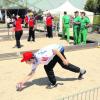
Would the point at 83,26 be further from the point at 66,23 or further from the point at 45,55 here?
the point at 45,55

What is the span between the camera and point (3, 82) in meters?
8.61

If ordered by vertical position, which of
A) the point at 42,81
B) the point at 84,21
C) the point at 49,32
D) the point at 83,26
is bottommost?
the point at 42,81

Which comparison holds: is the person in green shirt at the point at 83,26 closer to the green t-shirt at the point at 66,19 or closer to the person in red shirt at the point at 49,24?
the green t-shirt at the point at 66,19

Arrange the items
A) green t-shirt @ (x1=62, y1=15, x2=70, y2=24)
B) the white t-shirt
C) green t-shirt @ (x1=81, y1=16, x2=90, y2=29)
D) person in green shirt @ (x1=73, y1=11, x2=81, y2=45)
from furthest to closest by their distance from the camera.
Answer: green t-shirt @ (x1=62, y1=15, x2=70, y2=24), person in green shirt @ (x1=73, y1=11, x2=81, y2=45), green t-shirt @ (x1=81, y1=16, x2=90, y2=29), the white t-shirt

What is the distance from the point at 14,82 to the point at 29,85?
0.52 metres

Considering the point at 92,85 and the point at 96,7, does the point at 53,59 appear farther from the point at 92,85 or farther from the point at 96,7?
the point at 96,7

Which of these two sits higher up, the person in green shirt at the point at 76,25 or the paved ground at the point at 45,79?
the person in green shirt at the point at 76,25

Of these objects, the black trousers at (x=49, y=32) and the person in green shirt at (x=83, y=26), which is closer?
the person in green shirt at (x=83, y=26)

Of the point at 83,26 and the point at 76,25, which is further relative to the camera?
the point at 76,25

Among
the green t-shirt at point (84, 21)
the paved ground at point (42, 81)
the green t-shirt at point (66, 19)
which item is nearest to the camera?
the paved ground at point (42, 81)

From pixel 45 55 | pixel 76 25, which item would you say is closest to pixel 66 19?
pixel 76 25

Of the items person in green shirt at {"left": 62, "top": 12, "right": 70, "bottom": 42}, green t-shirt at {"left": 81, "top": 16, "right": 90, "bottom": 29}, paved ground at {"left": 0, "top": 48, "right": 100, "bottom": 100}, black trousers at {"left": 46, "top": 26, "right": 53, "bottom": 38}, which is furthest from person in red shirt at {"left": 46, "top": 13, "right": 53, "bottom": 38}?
paved ground at {"left": 0, "top": 48, "right": 100, "bottom": 100}

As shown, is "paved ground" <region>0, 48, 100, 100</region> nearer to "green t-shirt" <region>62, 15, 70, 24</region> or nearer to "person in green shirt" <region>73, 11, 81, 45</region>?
"person in green shirt" <region>73, 11, 81, 45</region>

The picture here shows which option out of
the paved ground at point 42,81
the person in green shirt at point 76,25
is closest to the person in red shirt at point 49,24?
the person in green shirt at point 76,25
